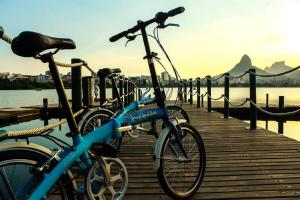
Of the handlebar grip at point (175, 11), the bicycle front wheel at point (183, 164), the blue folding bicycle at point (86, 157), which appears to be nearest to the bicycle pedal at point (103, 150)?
the blue folding bicycle at point (86, 157)

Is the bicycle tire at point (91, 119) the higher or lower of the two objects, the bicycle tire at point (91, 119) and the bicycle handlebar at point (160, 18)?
the lower

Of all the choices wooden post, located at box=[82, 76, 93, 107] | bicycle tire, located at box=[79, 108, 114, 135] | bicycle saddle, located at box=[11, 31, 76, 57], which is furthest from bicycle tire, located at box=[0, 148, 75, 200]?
wooden post, located at box=[82, 76, 93, 107]

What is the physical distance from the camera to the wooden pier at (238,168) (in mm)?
4125

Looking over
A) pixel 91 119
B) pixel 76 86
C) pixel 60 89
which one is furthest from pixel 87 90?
pixel 60 89

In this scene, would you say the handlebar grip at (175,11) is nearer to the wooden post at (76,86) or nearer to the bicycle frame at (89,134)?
the bicycle frame at (89,134)

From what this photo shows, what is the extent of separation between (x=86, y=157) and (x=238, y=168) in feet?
9.63

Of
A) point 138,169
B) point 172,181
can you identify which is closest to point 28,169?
point 172,181

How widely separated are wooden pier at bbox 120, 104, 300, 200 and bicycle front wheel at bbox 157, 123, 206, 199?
15 centimetres

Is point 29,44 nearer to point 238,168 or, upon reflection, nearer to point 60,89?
point 60,89

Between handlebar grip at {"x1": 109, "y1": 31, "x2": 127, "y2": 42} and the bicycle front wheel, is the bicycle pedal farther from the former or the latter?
handlebar grip at {"x1": 109, "y1": 31, "x2": 127, "y2": 42}

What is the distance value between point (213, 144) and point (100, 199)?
15.5ft

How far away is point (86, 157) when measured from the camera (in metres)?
2.83

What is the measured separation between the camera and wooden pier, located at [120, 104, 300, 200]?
4.12 metres

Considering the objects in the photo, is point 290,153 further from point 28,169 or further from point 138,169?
point 28,169
